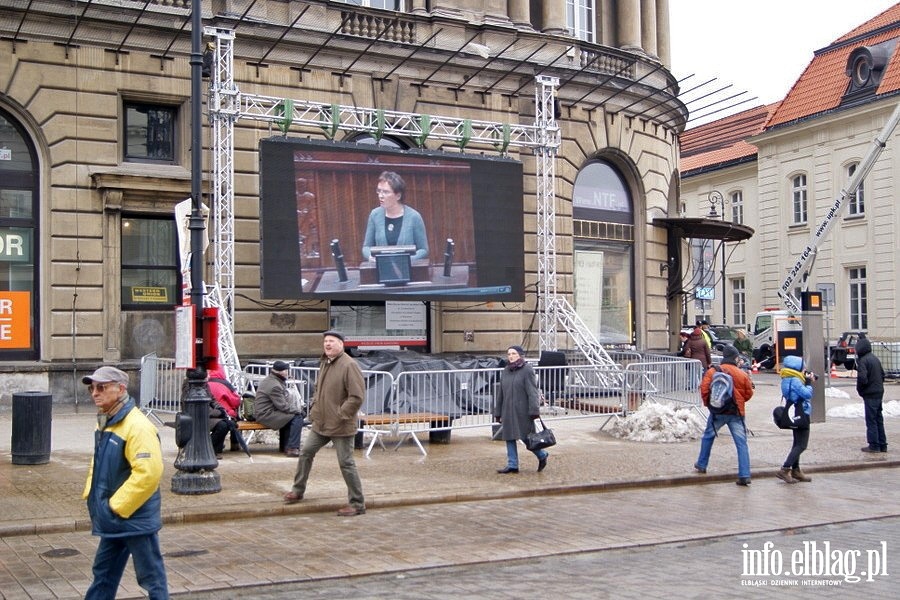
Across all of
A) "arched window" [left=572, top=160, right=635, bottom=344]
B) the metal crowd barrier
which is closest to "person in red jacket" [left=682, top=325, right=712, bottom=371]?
the metal crowd barrier

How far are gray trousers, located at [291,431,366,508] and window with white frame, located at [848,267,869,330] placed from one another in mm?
38742

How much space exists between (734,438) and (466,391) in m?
4.66

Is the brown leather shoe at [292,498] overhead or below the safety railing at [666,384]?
below

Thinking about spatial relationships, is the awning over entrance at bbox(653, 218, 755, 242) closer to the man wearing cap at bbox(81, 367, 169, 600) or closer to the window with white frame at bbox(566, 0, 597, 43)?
the window with white frame at bbox(566, 0, 597, 43)

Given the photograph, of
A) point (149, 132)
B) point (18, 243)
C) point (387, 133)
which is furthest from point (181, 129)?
point (387, 133)

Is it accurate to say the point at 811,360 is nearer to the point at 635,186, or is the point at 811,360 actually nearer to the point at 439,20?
the point at 635,186

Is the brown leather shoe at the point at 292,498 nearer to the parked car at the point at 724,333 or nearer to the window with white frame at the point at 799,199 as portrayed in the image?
the parked car at the point at 724,333

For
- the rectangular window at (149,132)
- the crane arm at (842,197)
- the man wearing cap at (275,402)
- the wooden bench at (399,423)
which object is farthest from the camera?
the crane arm at (842,197)

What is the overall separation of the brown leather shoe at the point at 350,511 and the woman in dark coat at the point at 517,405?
10.2 feet

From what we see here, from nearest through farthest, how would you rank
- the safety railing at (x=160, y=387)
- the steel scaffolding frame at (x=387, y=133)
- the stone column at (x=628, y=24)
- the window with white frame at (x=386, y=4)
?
the safety railing at (x=160, y=387), the steel scaffolding frame at (x=387, y=133), the window with white frame at (x=386, y=4), the stone column at (x=628, y=24)

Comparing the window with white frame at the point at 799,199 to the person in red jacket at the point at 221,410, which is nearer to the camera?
the person in red jacket at the point at 221,410

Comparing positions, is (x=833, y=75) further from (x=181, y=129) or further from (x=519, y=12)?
(x=181, y=129)

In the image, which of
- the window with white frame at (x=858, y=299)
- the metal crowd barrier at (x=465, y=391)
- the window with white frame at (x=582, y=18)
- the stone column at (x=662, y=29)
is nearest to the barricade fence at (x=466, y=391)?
the metal crowd barrier at (x=465, y=391)

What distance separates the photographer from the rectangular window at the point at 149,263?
21.9 metres
